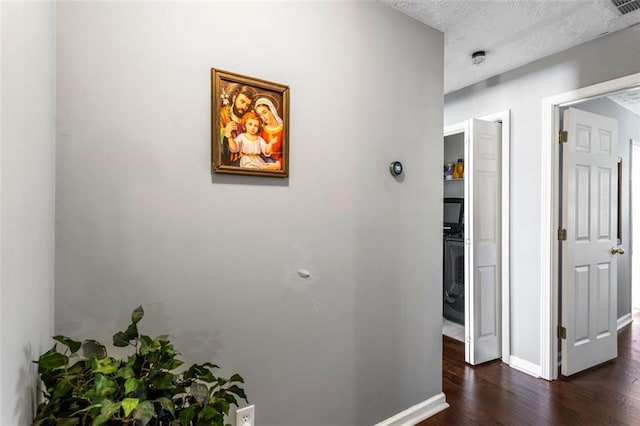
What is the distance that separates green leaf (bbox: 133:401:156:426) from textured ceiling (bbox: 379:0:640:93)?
2.13 m

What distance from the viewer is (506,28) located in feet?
7.11

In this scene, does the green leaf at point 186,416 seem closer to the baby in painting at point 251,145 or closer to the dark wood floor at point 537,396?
the baby in painting at point 251,145

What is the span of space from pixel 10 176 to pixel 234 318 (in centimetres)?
95

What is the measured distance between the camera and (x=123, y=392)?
0.86m

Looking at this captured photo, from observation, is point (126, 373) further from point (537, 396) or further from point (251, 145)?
point (537, 396)

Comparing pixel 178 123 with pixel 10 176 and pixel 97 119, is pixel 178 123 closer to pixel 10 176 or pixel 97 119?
pixel 97 119

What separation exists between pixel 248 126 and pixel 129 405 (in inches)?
42.1

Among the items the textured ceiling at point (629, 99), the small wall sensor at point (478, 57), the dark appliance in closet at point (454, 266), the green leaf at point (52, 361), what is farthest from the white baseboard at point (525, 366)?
the green leaf at point (52, 361)

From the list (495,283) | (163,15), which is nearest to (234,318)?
(163,15)

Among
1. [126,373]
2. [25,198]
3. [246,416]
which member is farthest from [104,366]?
[246,416]

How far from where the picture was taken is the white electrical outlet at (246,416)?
143 cm

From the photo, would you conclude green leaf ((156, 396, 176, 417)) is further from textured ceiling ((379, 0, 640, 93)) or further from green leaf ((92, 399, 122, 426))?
textured ceiling ((379, 0, 640, 93))

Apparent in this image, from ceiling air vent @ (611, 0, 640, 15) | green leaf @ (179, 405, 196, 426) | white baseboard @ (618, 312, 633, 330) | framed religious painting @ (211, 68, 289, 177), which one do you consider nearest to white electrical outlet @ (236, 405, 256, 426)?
green leaf @ (179, 405, 196, 426)

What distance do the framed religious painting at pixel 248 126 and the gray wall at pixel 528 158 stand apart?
87.5 inches
